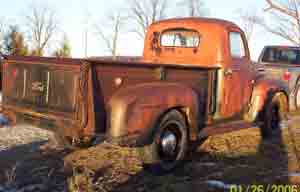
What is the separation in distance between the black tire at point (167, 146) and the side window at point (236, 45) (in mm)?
1663

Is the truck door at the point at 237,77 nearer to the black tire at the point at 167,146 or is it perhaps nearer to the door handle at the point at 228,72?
the door handle at the point at 228,72

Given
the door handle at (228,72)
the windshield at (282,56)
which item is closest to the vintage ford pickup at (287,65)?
the windshield at (282,56)

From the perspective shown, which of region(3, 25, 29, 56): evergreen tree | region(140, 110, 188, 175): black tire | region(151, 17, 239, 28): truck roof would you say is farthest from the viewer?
region(3, 25, 29, 56): evergreen tree

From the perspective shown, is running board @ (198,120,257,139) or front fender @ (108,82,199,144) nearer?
front fender @ (108,82,199,144)

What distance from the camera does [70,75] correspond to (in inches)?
183

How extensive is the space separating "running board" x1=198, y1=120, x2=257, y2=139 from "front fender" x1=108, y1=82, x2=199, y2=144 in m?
0.63

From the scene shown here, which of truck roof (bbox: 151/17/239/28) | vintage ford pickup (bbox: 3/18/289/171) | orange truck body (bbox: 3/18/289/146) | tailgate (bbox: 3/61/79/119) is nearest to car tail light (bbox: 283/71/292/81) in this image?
vintage ford pickup (bbox: 3/18/289/171)

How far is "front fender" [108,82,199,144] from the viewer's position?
4559mm

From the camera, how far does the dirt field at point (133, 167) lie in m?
4.60

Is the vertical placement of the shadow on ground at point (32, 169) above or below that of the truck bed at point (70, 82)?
below

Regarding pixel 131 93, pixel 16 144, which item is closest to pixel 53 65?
pixel 131 93

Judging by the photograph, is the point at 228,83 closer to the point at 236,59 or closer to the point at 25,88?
the point at 236,59

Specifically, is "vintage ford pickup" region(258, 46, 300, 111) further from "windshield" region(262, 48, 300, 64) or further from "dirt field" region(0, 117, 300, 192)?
"dirt field" region(0, 117, 300, 192)

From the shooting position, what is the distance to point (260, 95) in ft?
23.5
